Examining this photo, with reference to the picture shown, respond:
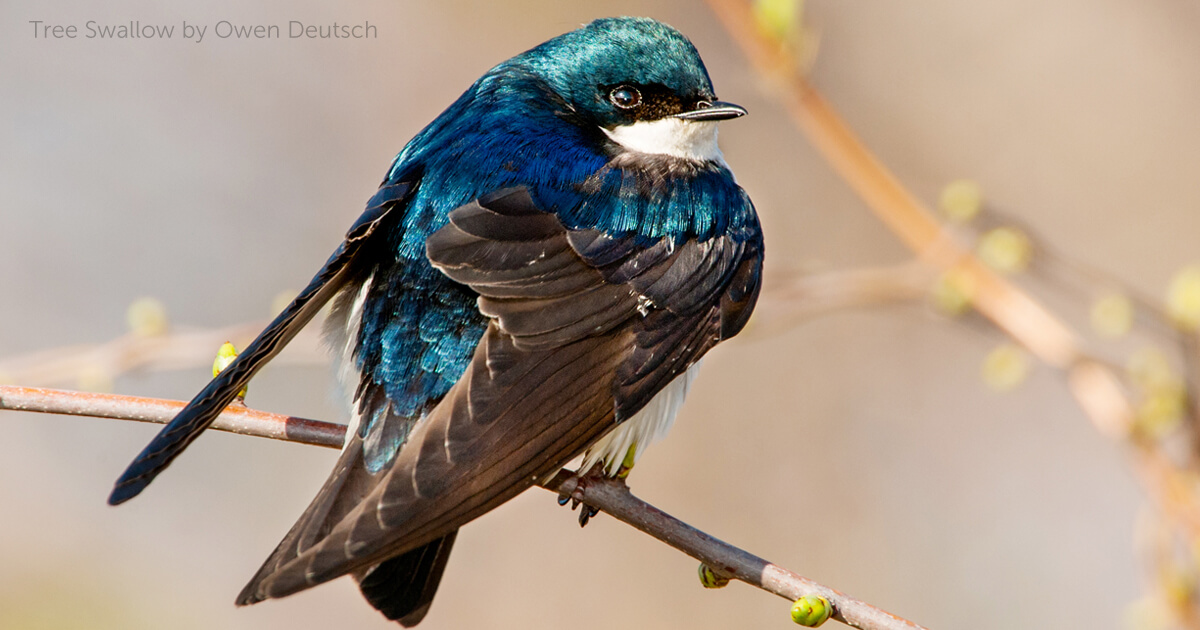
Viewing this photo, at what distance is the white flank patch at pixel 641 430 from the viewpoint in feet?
6.55

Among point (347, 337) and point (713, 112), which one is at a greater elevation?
point (713, 112)

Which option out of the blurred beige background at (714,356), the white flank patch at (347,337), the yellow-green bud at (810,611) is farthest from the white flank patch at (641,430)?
the blurred beige background at (714,356)

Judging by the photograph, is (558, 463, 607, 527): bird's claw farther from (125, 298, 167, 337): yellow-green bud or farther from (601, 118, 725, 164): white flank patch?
(125, 298, 167, 337): yellow-green bud

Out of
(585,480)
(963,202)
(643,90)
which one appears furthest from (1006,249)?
(585,480)

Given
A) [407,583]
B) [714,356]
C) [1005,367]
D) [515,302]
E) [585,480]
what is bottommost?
[407,583]

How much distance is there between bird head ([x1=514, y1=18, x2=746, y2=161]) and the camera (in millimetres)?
2182

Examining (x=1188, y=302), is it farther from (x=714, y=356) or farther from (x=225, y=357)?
(x=714, y=356)

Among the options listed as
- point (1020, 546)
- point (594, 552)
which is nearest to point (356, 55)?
point (594, 552)

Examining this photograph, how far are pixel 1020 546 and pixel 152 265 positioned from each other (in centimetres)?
300

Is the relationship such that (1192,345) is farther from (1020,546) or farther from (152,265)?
(152,265)

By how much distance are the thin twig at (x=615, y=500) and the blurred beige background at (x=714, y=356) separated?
7.10 ft

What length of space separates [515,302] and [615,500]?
1.08 ft

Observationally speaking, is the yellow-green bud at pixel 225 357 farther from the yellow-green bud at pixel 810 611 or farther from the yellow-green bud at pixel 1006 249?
the yellow-green bud at pixel 1006 249

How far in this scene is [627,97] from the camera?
7.25ft
